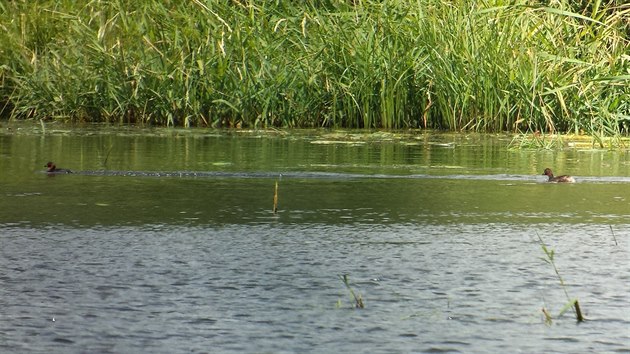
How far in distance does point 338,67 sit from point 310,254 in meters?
7.70

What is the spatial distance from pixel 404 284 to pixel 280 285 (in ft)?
1.41

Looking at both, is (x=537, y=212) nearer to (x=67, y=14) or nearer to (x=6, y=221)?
(x=6, y=221)

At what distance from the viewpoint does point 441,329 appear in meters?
3.66

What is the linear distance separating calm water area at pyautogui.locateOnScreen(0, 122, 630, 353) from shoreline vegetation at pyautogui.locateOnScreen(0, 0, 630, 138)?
2.27m

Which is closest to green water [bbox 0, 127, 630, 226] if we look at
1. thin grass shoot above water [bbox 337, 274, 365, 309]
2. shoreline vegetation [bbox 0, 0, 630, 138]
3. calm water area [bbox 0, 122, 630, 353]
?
calm water area [bbox 0, 122, 630, 353]

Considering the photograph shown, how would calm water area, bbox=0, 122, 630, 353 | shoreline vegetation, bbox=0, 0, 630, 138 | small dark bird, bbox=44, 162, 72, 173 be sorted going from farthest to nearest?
shoreline vegetation, bbox=0, 0, 630, 138 → small dark bird, bbox=44, 162, 72, 173 → calm water area, bbox=0, 122, 630, 353

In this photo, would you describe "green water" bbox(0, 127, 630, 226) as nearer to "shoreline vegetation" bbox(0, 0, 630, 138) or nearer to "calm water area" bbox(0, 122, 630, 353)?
"calm water area" bbox(0, 122, 630, 353)

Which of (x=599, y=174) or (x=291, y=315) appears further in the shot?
(x=599, y=174)

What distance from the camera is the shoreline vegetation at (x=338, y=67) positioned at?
11766 millimetres

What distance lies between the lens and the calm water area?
11.8 feet

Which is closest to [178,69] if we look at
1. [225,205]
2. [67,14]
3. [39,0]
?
[67,14]

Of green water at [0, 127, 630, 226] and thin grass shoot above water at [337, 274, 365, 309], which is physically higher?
green water at [0, 127, 630, 226]

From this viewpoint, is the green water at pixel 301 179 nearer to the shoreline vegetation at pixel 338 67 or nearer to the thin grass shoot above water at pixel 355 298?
the shoreline vegetation at pixel 338 67

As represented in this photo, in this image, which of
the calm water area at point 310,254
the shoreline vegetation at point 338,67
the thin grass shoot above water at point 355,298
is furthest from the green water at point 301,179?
the thin grass shoot above water at point 355,298
